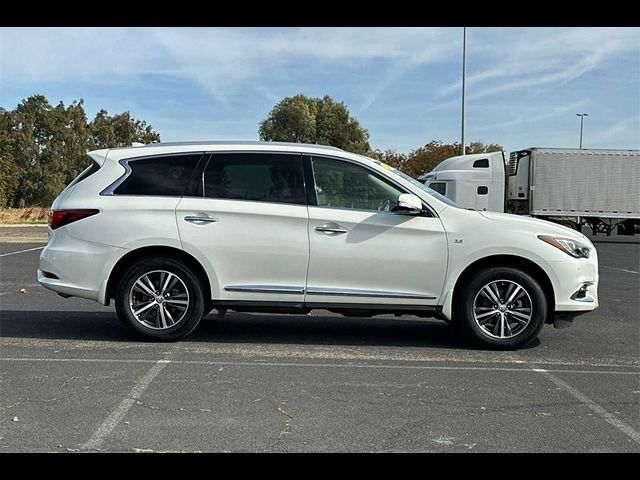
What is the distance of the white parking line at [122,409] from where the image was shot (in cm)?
371

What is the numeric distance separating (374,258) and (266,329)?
1677mm

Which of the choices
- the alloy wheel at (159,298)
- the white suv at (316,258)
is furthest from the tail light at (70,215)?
the alloy wheel at (159,298)

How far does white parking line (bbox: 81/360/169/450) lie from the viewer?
3.71m

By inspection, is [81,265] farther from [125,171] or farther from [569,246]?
[569,246]

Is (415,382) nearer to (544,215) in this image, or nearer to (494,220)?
(494,220)

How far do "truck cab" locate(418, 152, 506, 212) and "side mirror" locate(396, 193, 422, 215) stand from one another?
606 inches

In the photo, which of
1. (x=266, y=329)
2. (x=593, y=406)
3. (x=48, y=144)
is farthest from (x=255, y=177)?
(x=48, y=144)

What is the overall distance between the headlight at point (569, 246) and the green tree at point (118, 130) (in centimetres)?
5476

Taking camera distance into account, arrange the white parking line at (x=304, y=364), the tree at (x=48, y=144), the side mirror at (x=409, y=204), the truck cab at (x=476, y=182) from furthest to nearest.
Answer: the tree at (x=48, y=144)
the truck cab at (x=476, y=182)
the side mirror at (x=409, y=204)
the white parking line at (x=304, y=364)

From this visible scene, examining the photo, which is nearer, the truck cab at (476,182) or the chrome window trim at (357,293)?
the chrome window trim at (357,293)

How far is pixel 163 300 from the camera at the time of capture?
6098mm

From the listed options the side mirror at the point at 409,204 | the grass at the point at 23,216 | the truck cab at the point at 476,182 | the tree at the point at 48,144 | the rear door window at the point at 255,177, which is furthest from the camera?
the tree at the point at 48,144

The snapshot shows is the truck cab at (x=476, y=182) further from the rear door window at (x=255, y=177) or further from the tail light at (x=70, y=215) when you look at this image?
the tail light at (x=70, y=215)
